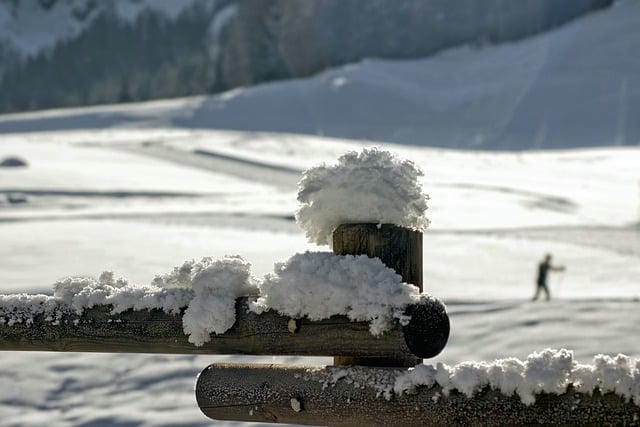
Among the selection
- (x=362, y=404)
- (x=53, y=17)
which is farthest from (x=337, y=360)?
(x=53, y=17)

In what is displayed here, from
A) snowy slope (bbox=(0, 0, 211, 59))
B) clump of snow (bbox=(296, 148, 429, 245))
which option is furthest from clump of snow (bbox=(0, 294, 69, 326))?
snowy slope (bbox=(0, 0, 211, 59))

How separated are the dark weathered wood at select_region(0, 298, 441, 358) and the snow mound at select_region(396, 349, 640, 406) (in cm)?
15

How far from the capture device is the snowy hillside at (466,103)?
3011 centimetres

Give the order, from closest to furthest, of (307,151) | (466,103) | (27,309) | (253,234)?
(27,309), (253,234), (307,151), (466,103)

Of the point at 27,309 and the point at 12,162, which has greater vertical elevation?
the point at 12,162

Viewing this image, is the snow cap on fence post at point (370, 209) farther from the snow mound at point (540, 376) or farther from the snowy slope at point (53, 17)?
the snowy slope at point (53, 17)

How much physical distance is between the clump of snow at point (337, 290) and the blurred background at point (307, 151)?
2.88m

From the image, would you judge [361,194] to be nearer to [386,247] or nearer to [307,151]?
[386,247]

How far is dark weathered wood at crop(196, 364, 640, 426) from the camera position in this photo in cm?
229

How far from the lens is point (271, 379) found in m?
2.83

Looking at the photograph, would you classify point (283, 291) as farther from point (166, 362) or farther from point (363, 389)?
point (166, 362)

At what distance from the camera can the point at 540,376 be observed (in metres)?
2.33

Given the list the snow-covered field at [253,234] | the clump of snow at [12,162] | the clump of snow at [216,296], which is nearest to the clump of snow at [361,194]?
the clump of snow at [216,296]

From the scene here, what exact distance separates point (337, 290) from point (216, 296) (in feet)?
1.30
